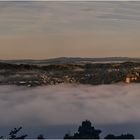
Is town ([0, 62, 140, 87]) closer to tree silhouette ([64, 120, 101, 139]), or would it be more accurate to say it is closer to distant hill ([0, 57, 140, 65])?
distant hill ([0, 57, 140, 65])

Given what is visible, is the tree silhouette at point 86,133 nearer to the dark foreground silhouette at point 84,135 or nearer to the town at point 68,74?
the dark foreground silhouette at point 84,135

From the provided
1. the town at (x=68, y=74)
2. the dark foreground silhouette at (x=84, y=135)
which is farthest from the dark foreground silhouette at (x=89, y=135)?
the town at (x=68, y=74)

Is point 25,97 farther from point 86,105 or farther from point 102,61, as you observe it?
point 102,61

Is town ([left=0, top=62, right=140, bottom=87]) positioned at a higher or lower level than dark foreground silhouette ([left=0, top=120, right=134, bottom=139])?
higher

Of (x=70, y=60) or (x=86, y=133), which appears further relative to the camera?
(x=70, y=60)

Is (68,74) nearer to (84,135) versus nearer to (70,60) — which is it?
(70,60)

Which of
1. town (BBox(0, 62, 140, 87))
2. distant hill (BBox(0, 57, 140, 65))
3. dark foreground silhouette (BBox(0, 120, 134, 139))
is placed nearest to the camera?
dark foreground silhouette (BBox(0, 120, 134, 139))

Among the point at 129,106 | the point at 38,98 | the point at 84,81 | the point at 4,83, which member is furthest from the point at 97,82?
the point at 4,83

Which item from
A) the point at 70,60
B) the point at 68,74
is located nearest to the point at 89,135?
the point at 68,74

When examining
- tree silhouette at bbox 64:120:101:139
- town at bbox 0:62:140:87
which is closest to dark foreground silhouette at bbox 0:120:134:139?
tree silhouette at bbox 64:120:101:139

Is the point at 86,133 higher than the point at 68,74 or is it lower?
lower
